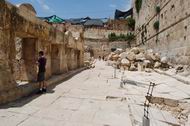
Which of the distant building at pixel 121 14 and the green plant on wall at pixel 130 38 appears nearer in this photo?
the green plant on wall at pixel 130 38

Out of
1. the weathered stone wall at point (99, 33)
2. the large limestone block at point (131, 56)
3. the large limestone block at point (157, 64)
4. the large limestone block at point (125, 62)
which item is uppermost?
the weathered stone wall at point (99, 33)

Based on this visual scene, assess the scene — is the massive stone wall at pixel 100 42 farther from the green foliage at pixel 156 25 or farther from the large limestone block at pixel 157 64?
the large limestone block at pixel 157 64

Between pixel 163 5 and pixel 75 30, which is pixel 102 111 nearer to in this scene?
pixel 75 30

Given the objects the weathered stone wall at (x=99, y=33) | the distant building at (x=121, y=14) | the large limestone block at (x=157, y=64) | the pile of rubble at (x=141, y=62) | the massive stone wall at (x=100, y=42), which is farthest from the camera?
the distant building at (x=121, y=14)

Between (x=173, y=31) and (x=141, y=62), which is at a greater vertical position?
(x=173, y=31)

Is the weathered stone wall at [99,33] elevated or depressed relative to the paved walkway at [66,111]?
elevated

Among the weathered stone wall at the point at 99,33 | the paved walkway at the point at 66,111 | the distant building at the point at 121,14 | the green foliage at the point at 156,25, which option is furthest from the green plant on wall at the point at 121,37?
the paved walkway at the point at 66,111

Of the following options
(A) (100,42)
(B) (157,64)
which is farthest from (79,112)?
(A) (100,42)

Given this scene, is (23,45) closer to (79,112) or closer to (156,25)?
(79,112)

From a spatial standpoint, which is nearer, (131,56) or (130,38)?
(131,56)

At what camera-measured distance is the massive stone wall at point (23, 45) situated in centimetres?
554

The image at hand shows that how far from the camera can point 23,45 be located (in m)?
7.73

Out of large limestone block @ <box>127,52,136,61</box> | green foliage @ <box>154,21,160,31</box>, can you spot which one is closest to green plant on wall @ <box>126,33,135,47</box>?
green foliage @ <box>154,21,160,31</box>

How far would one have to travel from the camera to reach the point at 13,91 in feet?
18.6
